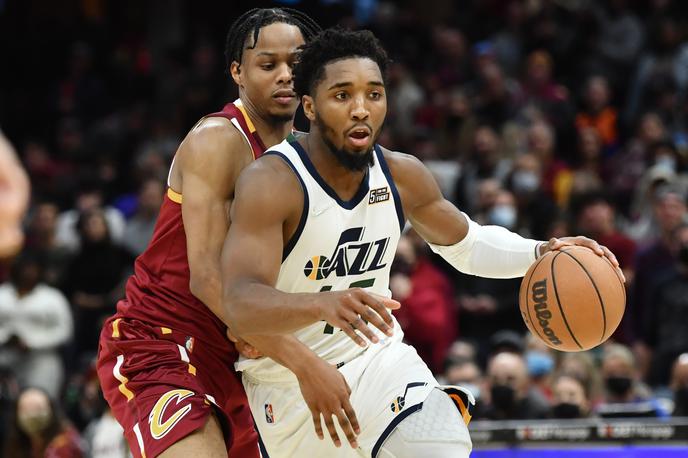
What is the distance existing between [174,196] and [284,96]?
0.63 meters

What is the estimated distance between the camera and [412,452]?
15.2 ft

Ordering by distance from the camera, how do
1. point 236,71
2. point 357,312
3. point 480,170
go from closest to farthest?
point 357,312 < point 236,71 < point 480,170

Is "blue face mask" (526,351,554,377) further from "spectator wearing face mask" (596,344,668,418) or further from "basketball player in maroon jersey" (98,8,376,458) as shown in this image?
"basketball player in maroon jersey" (98,8,376,458)

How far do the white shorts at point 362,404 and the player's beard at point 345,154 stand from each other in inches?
29.4

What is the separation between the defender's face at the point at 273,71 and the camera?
513 centimetres

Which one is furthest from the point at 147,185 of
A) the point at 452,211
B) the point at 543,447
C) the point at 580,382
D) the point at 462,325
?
the point at 452,211

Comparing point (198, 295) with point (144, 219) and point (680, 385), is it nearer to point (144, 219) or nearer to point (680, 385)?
point (680, 385)

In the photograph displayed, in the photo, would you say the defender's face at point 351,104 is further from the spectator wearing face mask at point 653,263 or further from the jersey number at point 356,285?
the spectator wearing face mask at point 653,263

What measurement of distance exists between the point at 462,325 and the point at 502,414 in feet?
7.28

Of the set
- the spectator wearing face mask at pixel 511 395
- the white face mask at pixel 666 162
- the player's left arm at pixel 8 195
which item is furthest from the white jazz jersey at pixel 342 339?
the white face mask at pixel 666 162

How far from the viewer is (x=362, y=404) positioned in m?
4.79

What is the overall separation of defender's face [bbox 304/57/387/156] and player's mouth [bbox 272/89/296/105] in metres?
0.35

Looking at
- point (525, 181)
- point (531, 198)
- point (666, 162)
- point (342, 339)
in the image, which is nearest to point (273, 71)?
point (342, 339)

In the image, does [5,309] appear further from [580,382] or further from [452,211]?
[452,211]
